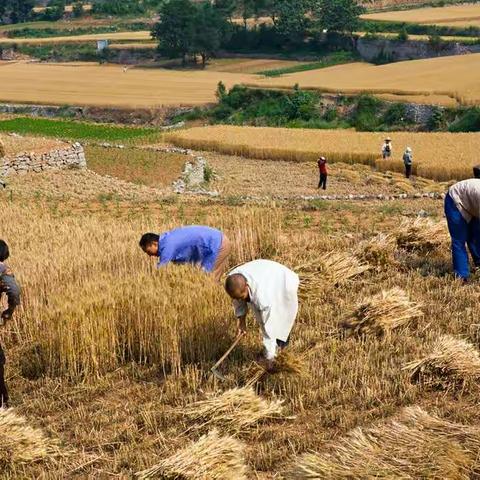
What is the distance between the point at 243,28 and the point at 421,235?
82.4 m

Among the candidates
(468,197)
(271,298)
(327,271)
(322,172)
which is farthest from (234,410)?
(322,172)

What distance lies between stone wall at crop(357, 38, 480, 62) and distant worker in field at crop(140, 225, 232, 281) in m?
65.8

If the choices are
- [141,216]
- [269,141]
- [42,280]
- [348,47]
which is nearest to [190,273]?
[42,280]

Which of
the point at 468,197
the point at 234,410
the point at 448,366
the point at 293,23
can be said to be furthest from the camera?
the point at 293,23

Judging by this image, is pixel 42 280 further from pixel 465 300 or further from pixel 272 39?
pixel 272 39

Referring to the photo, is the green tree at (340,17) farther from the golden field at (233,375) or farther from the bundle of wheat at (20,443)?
the bundle of wheat at (20,443)

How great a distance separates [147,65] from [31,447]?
82119mm

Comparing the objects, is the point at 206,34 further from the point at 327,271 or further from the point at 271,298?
the point at 271,298

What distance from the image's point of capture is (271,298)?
20.2 feet

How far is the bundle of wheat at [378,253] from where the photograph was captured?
9.46 meters

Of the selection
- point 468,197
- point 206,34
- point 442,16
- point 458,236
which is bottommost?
point 458,236

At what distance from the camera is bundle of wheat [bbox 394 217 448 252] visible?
1010 centimetres

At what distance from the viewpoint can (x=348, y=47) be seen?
81.0m

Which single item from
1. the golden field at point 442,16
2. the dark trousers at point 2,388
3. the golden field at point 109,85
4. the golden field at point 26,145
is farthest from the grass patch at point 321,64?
the dark trousers at point 2,388
